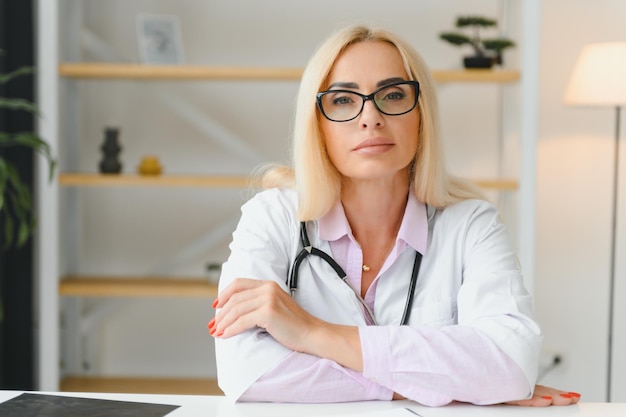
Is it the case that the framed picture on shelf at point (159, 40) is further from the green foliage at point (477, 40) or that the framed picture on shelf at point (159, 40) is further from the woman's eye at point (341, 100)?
the woman's eye at point (341, 100)

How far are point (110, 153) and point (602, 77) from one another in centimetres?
172

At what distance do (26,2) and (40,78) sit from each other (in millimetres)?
302

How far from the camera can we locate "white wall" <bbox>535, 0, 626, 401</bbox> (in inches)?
139

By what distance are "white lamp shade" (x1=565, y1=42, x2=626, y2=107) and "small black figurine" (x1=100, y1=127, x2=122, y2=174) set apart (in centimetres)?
160

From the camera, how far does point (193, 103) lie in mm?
3529

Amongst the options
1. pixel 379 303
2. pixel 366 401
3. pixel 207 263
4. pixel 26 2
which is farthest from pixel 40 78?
pixel 366 401

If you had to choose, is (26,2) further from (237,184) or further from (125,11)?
(237,184)

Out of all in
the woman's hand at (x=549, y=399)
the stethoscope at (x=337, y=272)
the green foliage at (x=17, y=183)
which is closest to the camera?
the woman's hand at (x=549, y=399)

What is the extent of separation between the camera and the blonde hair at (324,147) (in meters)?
1.80

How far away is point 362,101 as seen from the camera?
1.76 metres

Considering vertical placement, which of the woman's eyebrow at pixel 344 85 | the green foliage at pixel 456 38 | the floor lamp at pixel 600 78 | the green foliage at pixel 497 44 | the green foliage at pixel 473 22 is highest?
the green foliage at pixel 473 22

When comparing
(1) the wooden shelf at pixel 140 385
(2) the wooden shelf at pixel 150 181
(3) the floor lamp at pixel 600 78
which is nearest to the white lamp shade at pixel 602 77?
(3) the floor lamp at pixel 600 78

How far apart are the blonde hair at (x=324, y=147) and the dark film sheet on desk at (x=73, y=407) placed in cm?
58

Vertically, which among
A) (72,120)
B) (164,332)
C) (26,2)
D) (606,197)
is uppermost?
(26,2)
